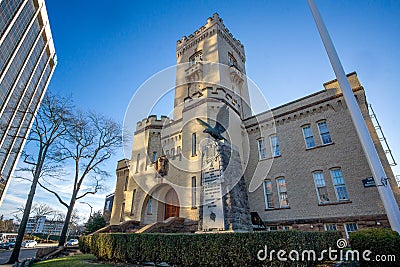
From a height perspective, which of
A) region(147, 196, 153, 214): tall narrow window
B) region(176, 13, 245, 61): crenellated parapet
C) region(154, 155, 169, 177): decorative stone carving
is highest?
region(176, 13, 245, 61): crenellated parapet

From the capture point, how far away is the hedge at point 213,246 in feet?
19.4

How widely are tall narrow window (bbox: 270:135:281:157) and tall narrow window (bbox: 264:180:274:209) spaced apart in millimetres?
2334

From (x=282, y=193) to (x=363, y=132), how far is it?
8.40 metres

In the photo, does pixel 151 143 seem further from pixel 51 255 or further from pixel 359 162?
pixel 359 162

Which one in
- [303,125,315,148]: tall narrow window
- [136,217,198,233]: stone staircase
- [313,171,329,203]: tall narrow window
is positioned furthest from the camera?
[303,125,315,148]: tall narrow window

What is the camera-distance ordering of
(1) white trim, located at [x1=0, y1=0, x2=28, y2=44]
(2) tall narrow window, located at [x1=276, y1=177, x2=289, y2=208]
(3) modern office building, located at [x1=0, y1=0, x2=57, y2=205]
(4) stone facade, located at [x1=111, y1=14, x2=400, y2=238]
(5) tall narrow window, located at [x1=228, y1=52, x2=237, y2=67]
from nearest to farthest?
(4) stone facade, located at [x1=111, y1=14, x2=400, y2=238]
(2) tall narrow window, located at [x1=276, y1=177, x2=289, y2=208]
(1) white trim, located at [x1=0, y1=0, x2=28, y2=44]
(3) modern office building, located at [x1=0, y1=0, x2=57, y2=205]
(5) tall narrow window, located at [x1=228, y1=52, x2=237, y2=67]

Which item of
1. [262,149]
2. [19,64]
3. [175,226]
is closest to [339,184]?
[262,149]

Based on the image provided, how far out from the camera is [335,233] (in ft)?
26.4

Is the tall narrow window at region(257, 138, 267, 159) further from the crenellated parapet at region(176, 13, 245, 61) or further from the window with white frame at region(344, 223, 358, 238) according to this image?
the crenellated parapet at region(176, 13, 245, 61)

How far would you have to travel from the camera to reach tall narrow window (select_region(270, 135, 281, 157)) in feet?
55.7

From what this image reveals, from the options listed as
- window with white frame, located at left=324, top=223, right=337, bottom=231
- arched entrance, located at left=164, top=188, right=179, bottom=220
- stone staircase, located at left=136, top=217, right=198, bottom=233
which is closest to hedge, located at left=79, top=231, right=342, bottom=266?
stone staircase, located at left=136, top=217, right=198, bottom=233

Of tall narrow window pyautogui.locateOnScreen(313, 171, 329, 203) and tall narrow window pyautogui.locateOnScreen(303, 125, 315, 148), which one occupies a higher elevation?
tall narrow window pyautogui.locateOnScreen(303, 125, 315, 148)

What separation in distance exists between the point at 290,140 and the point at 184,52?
20.7 m

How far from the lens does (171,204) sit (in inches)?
720
